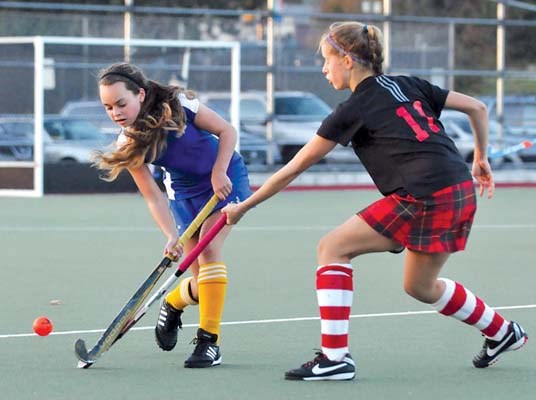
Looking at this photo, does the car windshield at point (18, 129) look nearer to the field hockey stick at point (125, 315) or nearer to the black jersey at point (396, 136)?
the field hockey stick at point (125, 315)

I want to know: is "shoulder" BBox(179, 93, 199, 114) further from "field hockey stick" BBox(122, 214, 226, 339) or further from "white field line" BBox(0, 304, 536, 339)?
"white field line" BBox(0, 304, 536, 339)

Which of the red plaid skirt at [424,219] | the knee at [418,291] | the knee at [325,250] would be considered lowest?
the knee at [418,291]

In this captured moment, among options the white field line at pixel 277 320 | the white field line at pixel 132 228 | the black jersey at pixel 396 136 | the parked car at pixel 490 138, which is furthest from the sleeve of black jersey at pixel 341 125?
the parked car at pixel 490 138

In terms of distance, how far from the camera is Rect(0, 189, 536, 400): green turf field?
5172 mm

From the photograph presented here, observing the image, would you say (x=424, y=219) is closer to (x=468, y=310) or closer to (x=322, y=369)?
(x=468, y=310)

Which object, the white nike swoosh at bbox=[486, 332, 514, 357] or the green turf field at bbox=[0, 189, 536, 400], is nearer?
the green turf field at bbox=[0, 189, 536, 400]

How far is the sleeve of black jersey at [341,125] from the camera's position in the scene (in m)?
5.07

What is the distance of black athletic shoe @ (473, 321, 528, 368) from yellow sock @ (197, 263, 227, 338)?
1137 mm

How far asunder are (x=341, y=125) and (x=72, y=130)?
12631 millimetres

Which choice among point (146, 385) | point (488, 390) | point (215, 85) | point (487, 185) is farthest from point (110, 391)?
point (215, 85)

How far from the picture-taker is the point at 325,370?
17.0 feet

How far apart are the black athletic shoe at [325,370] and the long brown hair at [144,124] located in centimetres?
112

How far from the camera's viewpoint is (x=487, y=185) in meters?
5.59

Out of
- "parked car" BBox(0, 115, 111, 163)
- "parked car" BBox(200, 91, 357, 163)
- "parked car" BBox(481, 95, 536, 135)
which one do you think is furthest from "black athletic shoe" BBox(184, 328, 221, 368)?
"parked car" BBox(481, 95, 536, 135)
